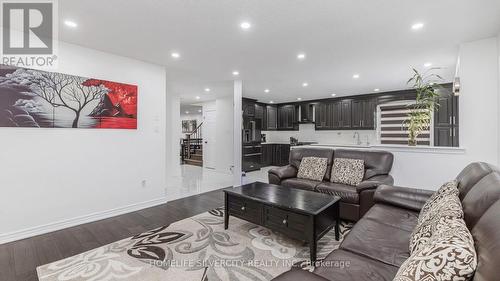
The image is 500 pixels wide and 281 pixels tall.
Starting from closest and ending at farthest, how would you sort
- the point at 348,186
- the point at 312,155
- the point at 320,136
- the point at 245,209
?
the point at 245,209 → the point at 348,186 → the point at 312,155 → the point at 320,136

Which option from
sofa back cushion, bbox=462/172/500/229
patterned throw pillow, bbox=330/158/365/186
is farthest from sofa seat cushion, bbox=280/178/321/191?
sofa back cushion, bbox=462/172/500/229

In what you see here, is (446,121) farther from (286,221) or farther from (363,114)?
(286,221)

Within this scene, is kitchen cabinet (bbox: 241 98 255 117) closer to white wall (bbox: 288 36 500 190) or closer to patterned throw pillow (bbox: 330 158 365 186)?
patterned throw pillow (bbox: 330 158 365 186)

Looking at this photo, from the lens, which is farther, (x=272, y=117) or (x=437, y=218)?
(x=272, y=117)

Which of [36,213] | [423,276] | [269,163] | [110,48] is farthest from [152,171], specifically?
[269,163]

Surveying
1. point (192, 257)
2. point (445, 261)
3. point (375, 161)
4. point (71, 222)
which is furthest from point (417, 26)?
point (71, 222)

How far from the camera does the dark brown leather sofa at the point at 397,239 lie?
89cm

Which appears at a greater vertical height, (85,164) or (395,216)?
(85,164)

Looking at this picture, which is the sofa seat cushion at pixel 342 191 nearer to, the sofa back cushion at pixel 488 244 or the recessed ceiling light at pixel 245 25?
the sofa back cushion at pixel 488 244

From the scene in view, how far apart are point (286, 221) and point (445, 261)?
1584 millimetres

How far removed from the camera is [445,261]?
2.83 feet

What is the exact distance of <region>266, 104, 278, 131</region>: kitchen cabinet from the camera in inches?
344

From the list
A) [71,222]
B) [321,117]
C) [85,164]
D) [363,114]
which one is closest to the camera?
[71,222]

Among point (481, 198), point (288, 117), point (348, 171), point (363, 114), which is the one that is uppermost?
point (288, 117)
